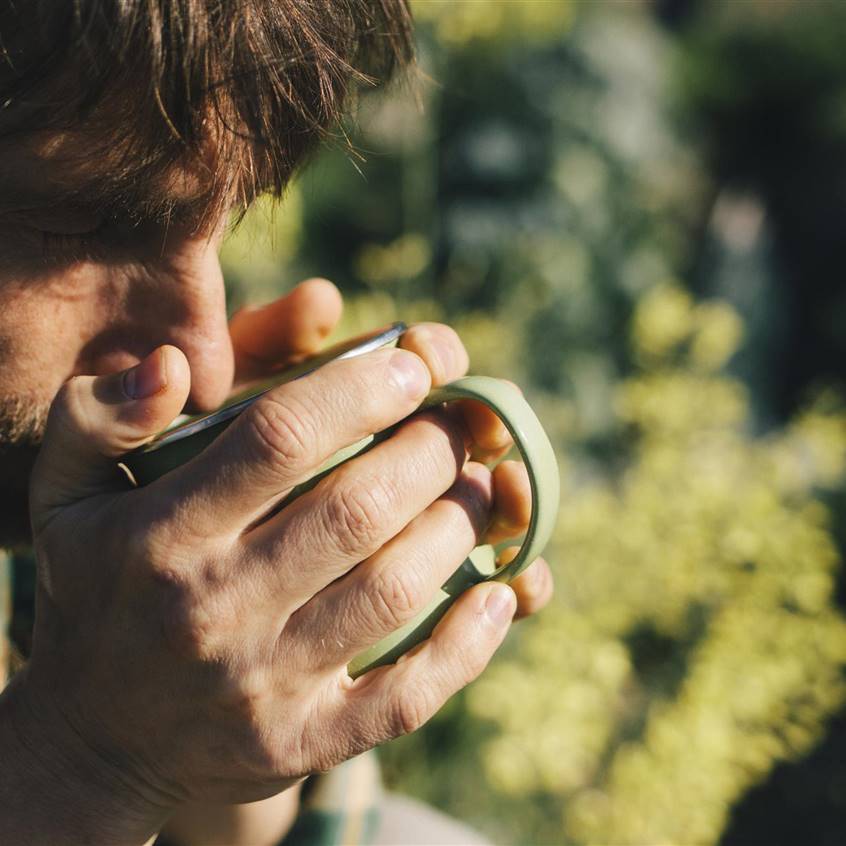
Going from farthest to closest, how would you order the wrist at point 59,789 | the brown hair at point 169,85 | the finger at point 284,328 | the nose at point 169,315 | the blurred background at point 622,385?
1. the blurred background at point 622,385
2. the finger at point 284,328
3. the nose at point 169,315
4. the wrist at point 59,789
5. the brown hair at point 169,85

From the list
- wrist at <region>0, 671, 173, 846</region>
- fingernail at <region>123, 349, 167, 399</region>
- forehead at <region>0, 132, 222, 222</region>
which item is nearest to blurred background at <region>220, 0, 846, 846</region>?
forehead at <region>0, 132, 222, 222</region>

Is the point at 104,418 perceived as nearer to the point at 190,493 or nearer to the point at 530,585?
the point at 190,493

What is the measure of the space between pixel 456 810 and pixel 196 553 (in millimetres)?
1816

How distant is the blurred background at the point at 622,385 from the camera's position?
1.95 metres

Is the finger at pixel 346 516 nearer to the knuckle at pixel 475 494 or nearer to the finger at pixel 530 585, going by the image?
the knuckle at pixel 475 494

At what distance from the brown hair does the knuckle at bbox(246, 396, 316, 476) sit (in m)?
0.29

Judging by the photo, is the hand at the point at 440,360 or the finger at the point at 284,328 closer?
the hand at the point at 440,360

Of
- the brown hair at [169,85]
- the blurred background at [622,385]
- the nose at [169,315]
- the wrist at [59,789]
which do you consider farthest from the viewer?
the blurred background at [622,385]

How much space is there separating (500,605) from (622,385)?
1853 mm

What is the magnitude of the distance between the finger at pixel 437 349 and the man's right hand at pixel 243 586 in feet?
0.21

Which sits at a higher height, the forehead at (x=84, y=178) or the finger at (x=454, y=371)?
the forehead at (x=84, y=178)

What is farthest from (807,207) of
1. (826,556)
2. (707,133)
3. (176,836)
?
(176,836)

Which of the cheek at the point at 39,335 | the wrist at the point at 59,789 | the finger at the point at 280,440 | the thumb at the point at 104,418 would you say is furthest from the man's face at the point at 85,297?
the wrist at the point at 59,789

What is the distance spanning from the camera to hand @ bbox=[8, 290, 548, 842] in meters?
0.87
